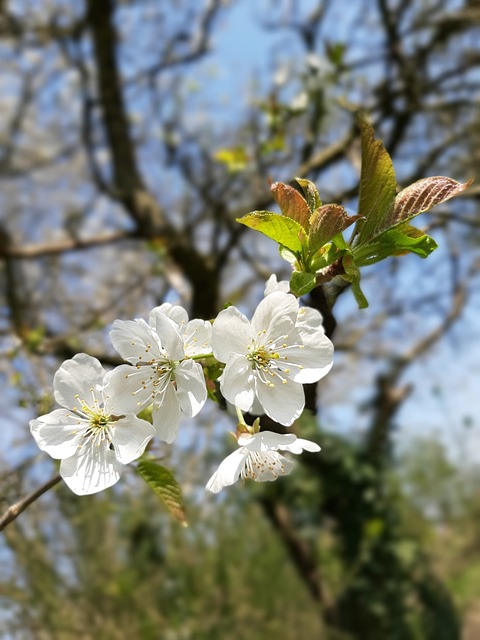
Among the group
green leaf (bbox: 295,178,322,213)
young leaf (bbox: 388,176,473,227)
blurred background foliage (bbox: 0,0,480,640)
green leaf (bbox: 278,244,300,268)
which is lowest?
blurred background foliage (bbox: 0,0,480,640)

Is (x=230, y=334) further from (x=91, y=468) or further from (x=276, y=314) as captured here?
(x=91, y=468)

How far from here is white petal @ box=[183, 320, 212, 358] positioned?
22.6 inches

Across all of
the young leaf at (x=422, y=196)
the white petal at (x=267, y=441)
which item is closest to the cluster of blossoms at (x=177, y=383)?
the white petal at (x=267, y=441)

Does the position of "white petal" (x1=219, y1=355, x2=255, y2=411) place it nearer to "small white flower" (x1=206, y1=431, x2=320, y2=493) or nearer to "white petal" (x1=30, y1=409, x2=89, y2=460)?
"small white flower" (x1=206, y1=431, x2=320, y2=493)

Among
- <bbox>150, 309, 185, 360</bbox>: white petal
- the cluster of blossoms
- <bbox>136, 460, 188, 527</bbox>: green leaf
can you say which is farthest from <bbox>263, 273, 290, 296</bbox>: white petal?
<bbox>136, 460, 188, 527</bbox>: green leaf

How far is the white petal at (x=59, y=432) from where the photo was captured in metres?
0.58

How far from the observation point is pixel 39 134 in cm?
631

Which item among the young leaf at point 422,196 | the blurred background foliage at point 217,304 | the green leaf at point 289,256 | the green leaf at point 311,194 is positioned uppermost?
the green leaf at point 311,194

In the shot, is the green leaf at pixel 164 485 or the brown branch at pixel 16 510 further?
the green leaf at pixel 164 485

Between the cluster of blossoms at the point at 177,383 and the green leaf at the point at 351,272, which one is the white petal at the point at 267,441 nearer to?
the cluster of blossoms at the point at 177,383

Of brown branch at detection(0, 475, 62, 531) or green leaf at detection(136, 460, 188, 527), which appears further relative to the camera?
green leaf at detection(136, 460, 188, 527)

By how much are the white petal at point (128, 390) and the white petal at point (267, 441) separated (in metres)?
0.10

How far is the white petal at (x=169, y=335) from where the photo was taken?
54 cm

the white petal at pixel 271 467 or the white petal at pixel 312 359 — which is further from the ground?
the white petal at pixel 312 359
